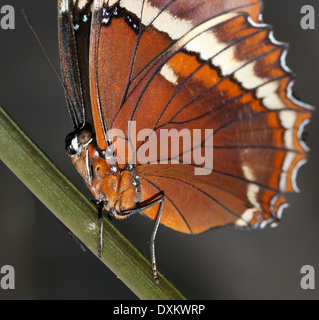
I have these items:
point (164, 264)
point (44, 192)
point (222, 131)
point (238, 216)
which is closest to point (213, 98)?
point (222, 131)

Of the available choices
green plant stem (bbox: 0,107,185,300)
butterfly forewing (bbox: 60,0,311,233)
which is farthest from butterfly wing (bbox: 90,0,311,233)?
green plant stem (bbox: 0,107,185,300)

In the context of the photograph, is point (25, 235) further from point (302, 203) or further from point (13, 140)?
point (13, 140)

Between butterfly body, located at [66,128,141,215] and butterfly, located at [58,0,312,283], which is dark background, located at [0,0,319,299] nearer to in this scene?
butterfly, located at [58,0,312,283]

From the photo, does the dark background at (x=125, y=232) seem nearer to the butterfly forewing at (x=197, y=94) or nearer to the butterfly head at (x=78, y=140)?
the butterfly forewing at (x=197, y=94)

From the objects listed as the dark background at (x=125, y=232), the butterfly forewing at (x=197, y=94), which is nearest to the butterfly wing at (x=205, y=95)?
the butterfly forewing at (x=197, y=94)

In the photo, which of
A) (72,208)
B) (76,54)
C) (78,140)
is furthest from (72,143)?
(72,208)

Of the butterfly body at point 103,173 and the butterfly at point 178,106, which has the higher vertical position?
the butterfly at point 178,106

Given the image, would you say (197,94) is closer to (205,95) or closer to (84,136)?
(205,95)
